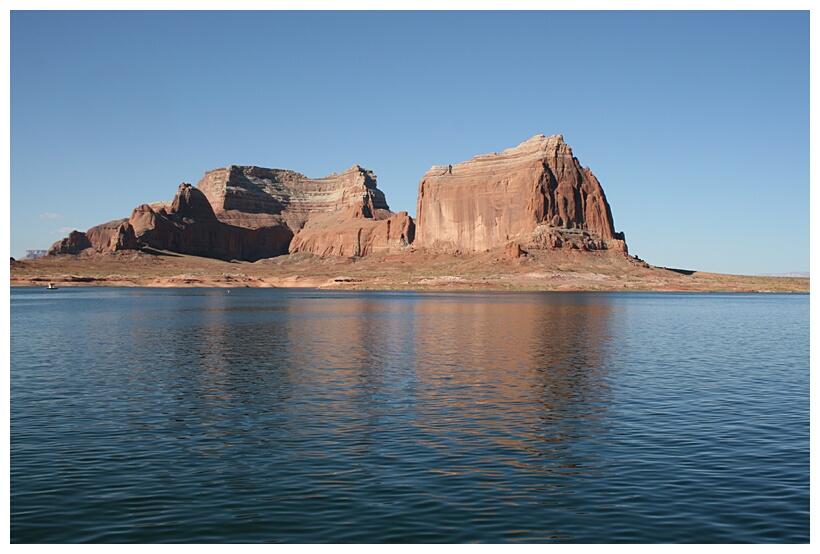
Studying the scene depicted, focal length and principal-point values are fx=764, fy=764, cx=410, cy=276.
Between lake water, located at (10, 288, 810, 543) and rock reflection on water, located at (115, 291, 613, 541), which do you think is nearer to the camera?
lake water, located at (10, 288, 810, 543)

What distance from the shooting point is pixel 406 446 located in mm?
21031

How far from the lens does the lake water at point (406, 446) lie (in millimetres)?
15219

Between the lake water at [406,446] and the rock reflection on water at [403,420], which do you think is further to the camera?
the rock reflection on water at [403,420]

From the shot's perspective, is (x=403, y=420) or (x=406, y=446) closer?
(x=406, y=446)

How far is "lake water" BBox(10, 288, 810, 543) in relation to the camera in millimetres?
15219

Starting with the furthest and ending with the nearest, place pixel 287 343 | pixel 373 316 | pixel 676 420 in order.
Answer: pixel 373 316
pixel 287 343
pixel 676 420

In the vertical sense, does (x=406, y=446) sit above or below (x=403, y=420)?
below
